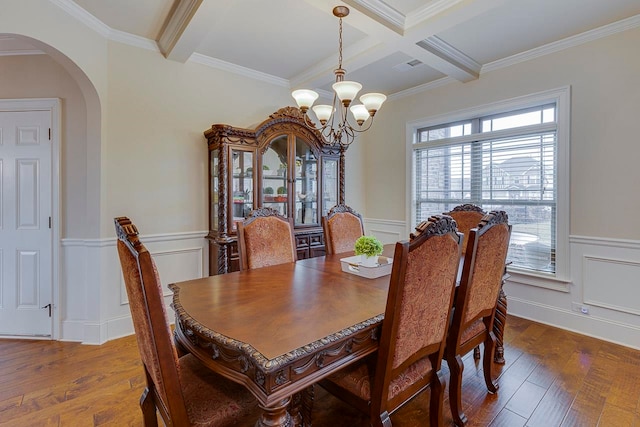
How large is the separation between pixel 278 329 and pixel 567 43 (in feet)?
11.8

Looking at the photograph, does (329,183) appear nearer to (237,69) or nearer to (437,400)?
(237,69)

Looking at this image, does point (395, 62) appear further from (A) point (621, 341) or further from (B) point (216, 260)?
(A) point (621, 341)

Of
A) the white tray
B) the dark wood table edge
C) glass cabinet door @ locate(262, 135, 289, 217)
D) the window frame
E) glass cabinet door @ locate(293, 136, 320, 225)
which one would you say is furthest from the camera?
glass cabinet door @ locate(293, 136, 320, 225)

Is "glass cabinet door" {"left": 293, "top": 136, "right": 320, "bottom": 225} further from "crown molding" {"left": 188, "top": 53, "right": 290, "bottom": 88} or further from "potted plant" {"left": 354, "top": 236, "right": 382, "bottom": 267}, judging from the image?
"potted plant" {"left": 354, "top": 236, "right": 382, "bottom": 267}

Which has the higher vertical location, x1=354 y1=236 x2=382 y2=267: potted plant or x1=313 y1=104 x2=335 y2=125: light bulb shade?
x1=313 y1=104 x2=335 y2=125: light bulb shade

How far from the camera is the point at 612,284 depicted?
2723 millimetres

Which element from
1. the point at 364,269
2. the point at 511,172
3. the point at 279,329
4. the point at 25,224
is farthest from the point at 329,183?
the point at 25,224

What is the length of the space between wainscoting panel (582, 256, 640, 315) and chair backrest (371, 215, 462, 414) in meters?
2.30

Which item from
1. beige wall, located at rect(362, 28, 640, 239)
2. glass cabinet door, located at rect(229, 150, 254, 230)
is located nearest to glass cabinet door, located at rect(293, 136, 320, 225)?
glass cabinet door, located at rect(229, 150, 254, 230)

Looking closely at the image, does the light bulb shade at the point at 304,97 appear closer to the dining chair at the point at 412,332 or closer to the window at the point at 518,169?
the dining chair at the point at 412,332

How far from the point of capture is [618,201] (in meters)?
2.67

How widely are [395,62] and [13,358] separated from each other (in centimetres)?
435

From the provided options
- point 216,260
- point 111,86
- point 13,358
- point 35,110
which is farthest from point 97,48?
point 13,358

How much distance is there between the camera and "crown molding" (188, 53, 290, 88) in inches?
126
